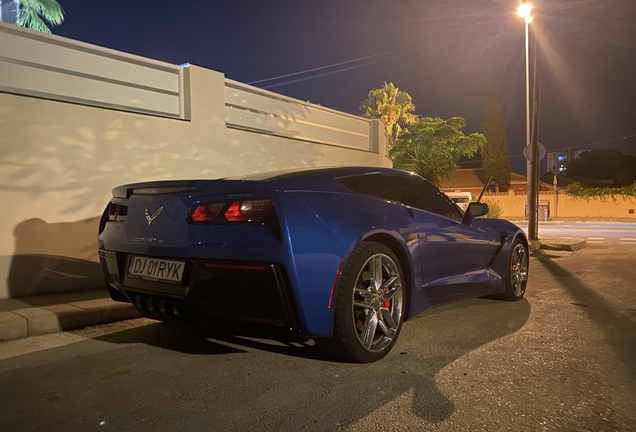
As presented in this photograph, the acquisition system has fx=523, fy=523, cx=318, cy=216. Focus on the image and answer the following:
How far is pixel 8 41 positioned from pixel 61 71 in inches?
24.8

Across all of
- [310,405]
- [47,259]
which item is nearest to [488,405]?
[310,405]

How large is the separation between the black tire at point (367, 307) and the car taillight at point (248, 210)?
0.62m

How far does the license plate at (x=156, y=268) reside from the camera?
3160 millimetres

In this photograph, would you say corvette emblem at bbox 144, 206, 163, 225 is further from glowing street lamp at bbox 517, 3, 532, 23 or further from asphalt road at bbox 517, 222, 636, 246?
glowing street lamp at bbox 517, 3, 532, 23

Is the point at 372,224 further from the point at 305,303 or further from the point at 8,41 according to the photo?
the point at 8,41

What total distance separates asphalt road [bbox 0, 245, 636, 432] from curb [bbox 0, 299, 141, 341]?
14 centimetres

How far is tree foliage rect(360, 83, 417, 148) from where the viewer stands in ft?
102

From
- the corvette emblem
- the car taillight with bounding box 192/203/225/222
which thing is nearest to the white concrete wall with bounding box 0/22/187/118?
the corvette emblem

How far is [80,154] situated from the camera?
6512mm

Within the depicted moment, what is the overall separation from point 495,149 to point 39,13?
1632 inches

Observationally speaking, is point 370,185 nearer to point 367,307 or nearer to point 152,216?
point 367,307

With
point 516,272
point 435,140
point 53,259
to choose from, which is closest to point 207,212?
point 516,272

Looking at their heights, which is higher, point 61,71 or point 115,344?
point 61,71

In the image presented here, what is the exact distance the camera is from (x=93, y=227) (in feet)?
21.9
